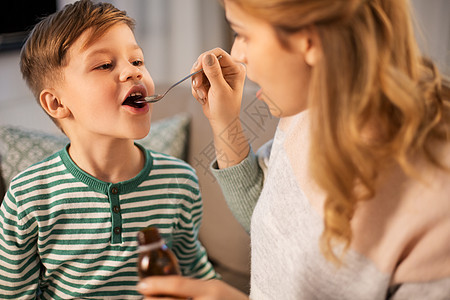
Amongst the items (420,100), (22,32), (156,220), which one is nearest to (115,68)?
(156,220)

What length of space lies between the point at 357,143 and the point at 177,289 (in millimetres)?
300

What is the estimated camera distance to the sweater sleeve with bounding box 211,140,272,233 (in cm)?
95

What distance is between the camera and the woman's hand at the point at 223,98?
87 centimetres

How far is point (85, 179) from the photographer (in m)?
0.89

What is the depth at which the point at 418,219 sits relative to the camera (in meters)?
0.65

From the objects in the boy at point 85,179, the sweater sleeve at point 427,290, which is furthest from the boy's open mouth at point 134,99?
the sweater sleeve at point 427,290

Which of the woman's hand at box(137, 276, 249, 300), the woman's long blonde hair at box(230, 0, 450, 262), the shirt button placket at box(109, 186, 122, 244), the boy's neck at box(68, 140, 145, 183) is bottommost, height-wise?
the shirt button placket at box(109, 186, 122, 244)

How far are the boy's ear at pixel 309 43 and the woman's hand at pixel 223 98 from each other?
0.82ft

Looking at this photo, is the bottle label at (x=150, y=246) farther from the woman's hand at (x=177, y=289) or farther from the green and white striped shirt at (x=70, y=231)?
the green and white striped shirt at (x=70, y=231)

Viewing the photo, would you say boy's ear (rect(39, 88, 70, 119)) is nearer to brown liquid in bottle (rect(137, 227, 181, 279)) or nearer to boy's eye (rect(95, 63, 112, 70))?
boy's eye (rect(95, 63, 112, 70))

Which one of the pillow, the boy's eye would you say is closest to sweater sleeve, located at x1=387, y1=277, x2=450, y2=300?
the boy's eye

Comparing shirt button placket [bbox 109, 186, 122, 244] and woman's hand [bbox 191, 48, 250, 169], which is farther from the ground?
woman's hand [bbox 191, 48, 250, 169]

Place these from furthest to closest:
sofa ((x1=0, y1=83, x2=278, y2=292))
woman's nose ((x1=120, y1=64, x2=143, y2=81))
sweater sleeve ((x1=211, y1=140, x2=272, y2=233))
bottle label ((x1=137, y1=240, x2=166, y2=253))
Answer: sofa ((x1=0, y1=83, x2=278, y2=292)) < sweater sleeve ((x1=211, y1=140, x2=272, y2=233)) < woman's nose ((x1=120, y1=64, x2=143, y2=81)) < bottle label ((x1=137, y1=240, x2=166, y2=253))

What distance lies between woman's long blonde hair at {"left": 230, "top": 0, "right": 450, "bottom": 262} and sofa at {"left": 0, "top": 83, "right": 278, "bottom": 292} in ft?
1.46
